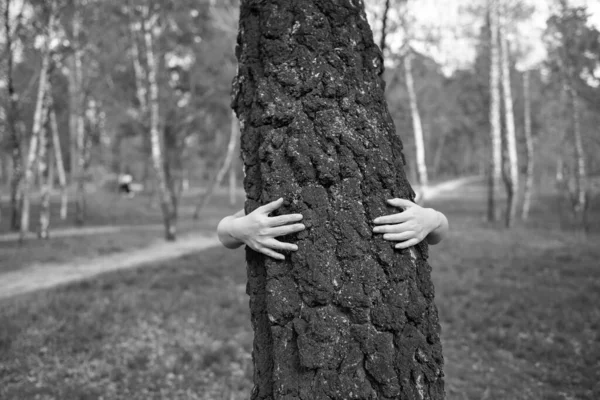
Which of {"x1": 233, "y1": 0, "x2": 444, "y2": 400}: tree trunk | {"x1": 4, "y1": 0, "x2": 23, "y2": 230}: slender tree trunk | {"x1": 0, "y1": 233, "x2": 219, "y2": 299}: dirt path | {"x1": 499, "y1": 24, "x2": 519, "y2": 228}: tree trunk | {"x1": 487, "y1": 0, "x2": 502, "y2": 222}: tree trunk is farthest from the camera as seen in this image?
{"x1": 487, "y1": 0, "x2": 502, "y2": 222}: tree trunk

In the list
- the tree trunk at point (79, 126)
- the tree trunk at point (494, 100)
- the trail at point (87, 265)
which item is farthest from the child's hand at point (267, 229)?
the tree trunk at point (79, 126)

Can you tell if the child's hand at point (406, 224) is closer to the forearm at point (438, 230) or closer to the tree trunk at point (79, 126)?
the forearm at point (438, 230)

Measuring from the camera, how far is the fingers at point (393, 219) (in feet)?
5.55

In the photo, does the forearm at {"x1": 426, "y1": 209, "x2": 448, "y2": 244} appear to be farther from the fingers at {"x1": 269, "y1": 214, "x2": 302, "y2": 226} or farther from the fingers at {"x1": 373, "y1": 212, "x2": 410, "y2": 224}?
the fingers at {"x1": 269, "y1": 214, "x2": 302, "y2": 226}

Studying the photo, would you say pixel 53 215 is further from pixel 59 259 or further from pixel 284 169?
pixel 284 169

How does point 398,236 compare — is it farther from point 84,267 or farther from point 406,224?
point 84,267

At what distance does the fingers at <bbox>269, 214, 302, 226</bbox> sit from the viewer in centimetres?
167

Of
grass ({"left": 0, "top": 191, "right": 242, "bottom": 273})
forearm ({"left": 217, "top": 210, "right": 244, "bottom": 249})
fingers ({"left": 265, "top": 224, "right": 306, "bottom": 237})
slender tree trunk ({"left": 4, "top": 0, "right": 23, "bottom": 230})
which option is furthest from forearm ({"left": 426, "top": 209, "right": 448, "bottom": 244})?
slender tree trunk ({"left": 4, "top": 0, "right": 23, "bottom": 230})

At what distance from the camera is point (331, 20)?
1826 mm

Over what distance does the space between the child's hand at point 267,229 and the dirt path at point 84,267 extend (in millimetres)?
7215

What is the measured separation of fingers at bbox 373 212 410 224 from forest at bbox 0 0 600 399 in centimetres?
34

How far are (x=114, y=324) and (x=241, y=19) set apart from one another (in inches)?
192

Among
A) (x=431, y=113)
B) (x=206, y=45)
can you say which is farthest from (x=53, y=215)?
(x=431, y=113)

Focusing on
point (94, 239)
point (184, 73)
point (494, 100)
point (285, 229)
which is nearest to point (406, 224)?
point (285, 229)
